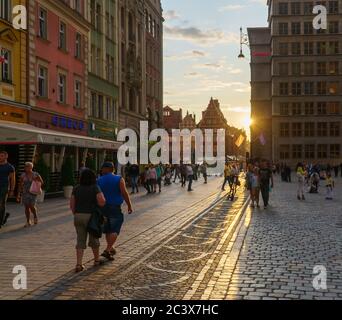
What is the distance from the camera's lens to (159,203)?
2244 cm

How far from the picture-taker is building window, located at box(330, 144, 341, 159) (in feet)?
297

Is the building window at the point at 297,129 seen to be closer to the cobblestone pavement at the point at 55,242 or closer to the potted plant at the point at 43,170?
the potted plant at the point at 43,170

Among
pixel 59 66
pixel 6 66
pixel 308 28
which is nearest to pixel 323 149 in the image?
pixel 308 28

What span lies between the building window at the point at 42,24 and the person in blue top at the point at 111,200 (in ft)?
69.4

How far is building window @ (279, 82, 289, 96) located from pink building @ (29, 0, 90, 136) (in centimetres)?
6047

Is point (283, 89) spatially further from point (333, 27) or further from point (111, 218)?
point (111, 218)

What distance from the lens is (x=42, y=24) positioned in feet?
96.8

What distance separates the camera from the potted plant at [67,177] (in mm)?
25641

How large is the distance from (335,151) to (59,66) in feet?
221

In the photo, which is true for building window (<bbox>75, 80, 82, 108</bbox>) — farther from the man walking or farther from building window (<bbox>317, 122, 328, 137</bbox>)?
building window (<bbox>317, 122, 328, 137</bbox>)

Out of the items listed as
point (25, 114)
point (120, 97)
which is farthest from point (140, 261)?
point (120, 97)

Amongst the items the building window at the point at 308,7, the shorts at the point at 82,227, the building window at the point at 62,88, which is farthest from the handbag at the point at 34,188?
the building window at the point at 308,7

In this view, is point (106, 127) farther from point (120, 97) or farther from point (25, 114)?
point (25, 114)
